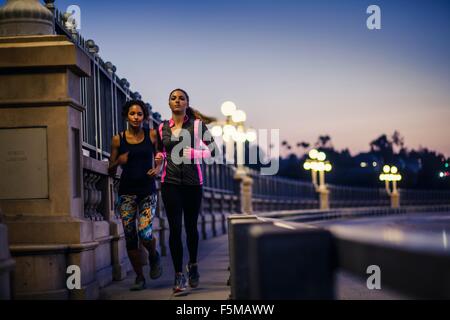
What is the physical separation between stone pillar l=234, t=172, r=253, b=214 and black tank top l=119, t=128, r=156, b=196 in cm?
2081

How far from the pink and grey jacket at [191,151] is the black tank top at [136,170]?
0.52 ft

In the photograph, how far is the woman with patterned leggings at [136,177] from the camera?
26.2 ft

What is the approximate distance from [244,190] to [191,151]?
22.2 meters

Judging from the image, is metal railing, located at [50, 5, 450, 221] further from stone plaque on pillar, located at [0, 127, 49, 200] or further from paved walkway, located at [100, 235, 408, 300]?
→ stone plaque on pillar, located at [0, 127, 49, 200]

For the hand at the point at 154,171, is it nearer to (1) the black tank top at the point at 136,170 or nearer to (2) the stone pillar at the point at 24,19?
(1) the black tank top at the point at 136,170

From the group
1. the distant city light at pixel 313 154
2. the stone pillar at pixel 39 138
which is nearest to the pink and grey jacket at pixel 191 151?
the stone pillar at pixel 39 138

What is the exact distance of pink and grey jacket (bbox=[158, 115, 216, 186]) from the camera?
7828mm
